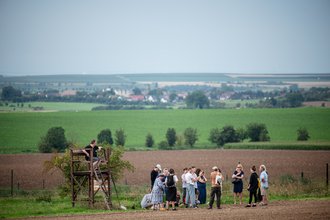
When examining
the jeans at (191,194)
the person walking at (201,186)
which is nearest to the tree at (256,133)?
the person walking at (201,186)

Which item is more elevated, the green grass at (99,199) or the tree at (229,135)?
the green grass at (99,199)

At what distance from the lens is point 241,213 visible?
95.5 feet

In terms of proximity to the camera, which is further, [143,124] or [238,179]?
[143,124]

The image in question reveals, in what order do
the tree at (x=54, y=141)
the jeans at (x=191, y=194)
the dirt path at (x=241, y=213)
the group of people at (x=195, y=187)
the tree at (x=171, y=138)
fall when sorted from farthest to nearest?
the tree at (x=171, y=138)
the tree at (x=54, y=141)
the jeans at (x=191, y=194)
the group of people at (x=195, y=187)
the dirt path at (x=241, y=213)

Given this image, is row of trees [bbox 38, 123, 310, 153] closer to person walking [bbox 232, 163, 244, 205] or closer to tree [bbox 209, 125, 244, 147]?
tree [bbox 209, 125, 244, 147]

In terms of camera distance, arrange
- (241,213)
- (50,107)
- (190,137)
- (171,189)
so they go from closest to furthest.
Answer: (241,213)
(171,189)
(190,137)
(50,107)

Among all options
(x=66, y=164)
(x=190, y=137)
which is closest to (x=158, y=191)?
(x=66, y=164)

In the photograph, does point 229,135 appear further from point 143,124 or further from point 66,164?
point 66,164

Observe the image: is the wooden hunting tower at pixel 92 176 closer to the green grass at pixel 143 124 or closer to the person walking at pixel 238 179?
the person walking at pixel 238 179

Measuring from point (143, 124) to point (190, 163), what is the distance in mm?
70341

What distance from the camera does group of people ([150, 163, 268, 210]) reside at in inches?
1235

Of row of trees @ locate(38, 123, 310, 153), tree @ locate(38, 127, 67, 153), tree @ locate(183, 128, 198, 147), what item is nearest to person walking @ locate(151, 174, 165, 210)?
→ tree @ locate(38, 127, 67, 153)

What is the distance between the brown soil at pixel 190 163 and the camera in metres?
50.6

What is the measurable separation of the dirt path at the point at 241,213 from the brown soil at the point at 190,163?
1497cm
